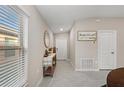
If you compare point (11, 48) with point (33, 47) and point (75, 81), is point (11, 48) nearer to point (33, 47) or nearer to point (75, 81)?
point (33, 47)

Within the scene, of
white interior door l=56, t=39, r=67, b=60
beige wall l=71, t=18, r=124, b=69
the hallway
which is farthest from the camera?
white interior door l=56, t=39, r=67, b=60

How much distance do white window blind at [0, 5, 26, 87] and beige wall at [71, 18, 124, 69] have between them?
4.11 m

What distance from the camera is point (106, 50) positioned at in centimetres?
688

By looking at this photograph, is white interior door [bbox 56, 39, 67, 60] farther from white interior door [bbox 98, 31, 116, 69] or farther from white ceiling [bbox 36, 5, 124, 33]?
white ceiling [bbox 36, 5, 124, 33]

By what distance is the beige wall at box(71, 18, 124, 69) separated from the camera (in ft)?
22.1

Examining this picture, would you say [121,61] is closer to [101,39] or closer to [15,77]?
[101,39]

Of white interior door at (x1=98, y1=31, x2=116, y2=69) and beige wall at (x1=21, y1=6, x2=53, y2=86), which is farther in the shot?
white interior door at (x1=98, y1=31, x2=116, y2=69)

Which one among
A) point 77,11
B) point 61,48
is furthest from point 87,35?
point 61,48

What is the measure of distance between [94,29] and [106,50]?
110 cm

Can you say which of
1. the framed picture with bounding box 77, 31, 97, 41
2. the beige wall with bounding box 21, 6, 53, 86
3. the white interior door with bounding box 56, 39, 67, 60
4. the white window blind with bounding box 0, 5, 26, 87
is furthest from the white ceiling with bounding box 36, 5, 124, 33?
the white interior door with bounding box 56, 39, 67, 60

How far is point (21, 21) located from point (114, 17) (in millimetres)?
4803

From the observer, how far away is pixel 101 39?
272 inches
